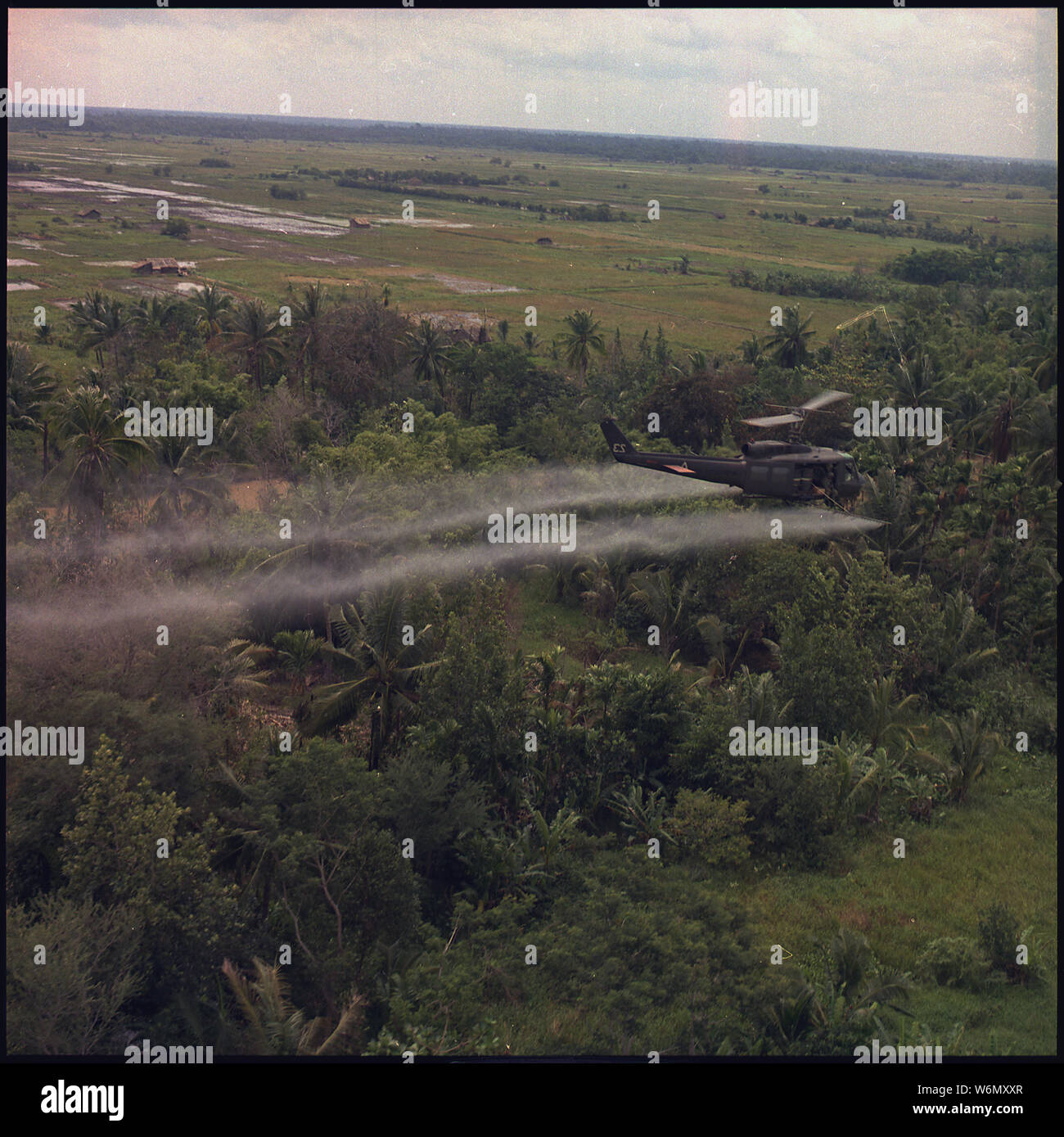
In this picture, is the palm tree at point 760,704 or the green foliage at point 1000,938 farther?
the palm tree at point 760,704

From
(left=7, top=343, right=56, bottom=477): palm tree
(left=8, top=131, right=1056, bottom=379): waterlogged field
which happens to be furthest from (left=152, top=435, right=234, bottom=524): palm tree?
(left=8, top=131, right=1056, bottom=379): waterlogged field

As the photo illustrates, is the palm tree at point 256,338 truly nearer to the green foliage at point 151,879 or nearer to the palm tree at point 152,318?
the palm tree at point 152,318

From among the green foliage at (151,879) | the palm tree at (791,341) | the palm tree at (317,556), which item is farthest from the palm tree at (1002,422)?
the green foliage at (151,879)

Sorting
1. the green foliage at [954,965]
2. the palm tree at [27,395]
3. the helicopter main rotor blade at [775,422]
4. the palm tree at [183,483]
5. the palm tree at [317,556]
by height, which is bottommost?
the green foliage at [954,965]

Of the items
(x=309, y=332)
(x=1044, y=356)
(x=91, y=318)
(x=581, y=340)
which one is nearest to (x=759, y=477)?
(x=1044, y=356)

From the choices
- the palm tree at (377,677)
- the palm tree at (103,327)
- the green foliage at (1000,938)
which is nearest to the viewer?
the green foliage at (1000,938)

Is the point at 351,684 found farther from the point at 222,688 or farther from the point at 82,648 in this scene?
the point at 82,648

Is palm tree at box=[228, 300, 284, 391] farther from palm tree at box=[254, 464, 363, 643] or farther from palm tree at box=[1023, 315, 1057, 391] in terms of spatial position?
palm tree at box=[1023, 315, 1057, 391]
